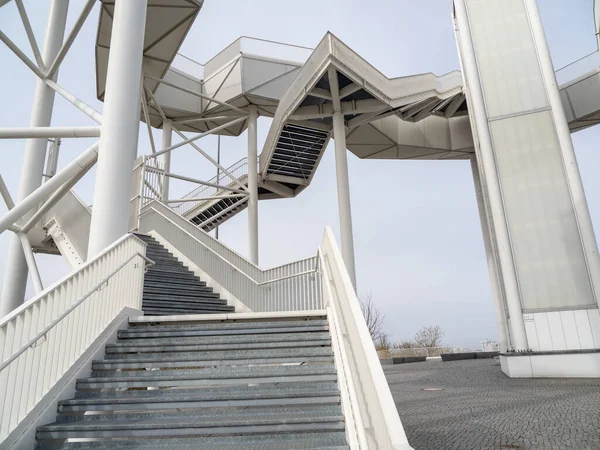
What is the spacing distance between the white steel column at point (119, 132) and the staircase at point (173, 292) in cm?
232

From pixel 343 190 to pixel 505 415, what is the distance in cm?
1082

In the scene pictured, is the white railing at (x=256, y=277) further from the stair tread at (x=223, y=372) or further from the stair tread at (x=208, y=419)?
the stair tread at (x=208, y=419)

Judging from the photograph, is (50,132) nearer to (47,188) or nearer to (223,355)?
(47,188)

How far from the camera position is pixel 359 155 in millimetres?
21203

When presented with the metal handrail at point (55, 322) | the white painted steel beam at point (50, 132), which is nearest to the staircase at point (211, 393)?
the metal handrail at point (55, 322)

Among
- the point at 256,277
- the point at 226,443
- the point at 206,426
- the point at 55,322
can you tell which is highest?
the point at 256,277

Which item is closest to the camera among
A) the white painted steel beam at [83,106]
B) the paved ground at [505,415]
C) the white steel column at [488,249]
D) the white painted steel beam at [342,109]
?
the paved ground at [505,415]

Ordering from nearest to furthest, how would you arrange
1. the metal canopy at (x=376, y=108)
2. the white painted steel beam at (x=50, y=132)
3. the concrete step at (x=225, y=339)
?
the concrete step at (x=225, y=339), the white painted steel beam at (x=50, y=132), the metal canopy at (x=376, y=108)

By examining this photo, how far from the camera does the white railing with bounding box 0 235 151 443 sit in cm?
368

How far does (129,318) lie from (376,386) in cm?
480

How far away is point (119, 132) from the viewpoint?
6941 mm

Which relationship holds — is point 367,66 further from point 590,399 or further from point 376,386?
point 376,386

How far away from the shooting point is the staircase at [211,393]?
12.3ft

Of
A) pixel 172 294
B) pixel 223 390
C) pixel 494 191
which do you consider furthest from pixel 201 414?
pixel 494 191
